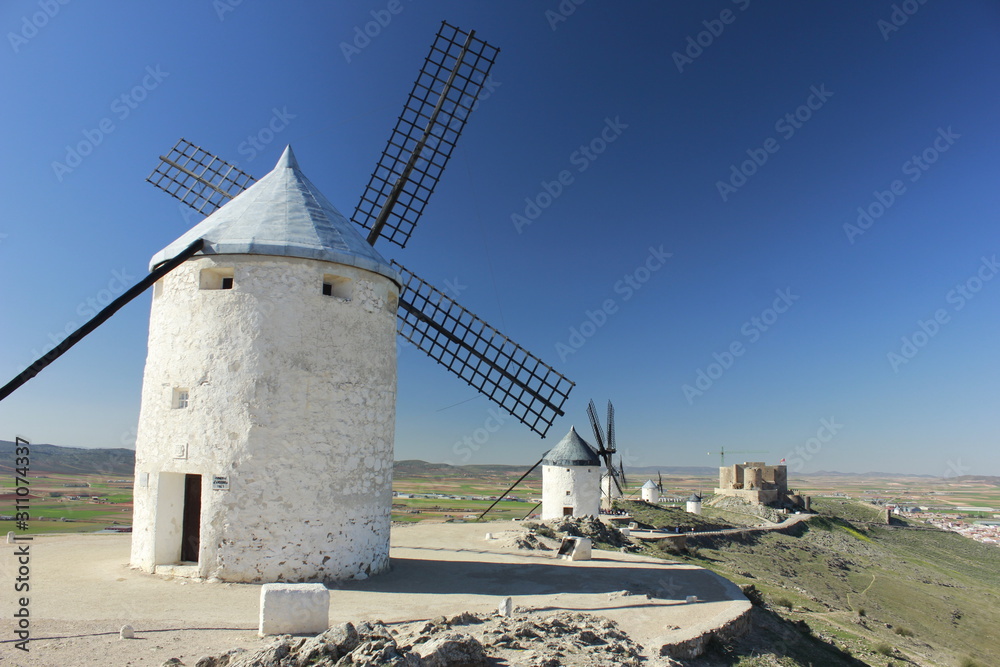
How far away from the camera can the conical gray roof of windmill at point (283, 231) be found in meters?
8.46

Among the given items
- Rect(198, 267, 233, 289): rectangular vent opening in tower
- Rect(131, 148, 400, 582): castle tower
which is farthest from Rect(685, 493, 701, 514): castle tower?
Rect(198, 267, 233, 289): rectangular vent opening in tower

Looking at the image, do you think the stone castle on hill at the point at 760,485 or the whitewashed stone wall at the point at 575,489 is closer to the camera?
the whitewashed stone wall at the point at 575,489

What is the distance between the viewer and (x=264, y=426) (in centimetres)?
803

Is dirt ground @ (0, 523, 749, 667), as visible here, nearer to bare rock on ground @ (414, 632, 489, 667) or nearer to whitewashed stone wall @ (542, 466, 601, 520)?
bare rock on ground @ (414, 632, 489, 667)

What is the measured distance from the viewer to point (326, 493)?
8.24m

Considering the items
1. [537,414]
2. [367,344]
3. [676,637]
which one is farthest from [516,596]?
[537,414]

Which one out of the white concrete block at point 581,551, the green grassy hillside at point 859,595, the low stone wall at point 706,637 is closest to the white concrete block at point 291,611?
the low stone wall at point 706,637

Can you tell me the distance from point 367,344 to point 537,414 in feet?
17.2

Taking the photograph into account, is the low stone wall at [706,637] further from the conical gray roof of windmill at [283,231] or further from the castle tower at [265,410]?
the conical gray roof of windmill at [283,231]

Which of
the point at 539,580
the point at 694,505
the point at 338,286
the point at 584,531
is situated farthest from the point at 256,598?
the point at 694,505

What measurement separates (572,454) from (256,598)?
1718 centimetres

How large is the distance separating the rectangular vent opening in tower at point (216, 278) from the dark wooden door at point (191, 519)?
2.86 meters

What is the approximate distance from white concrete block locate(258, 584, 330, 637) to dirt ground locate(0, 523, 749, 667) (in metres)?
0.26

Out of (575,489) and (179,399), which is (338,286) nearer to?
(179,399)
